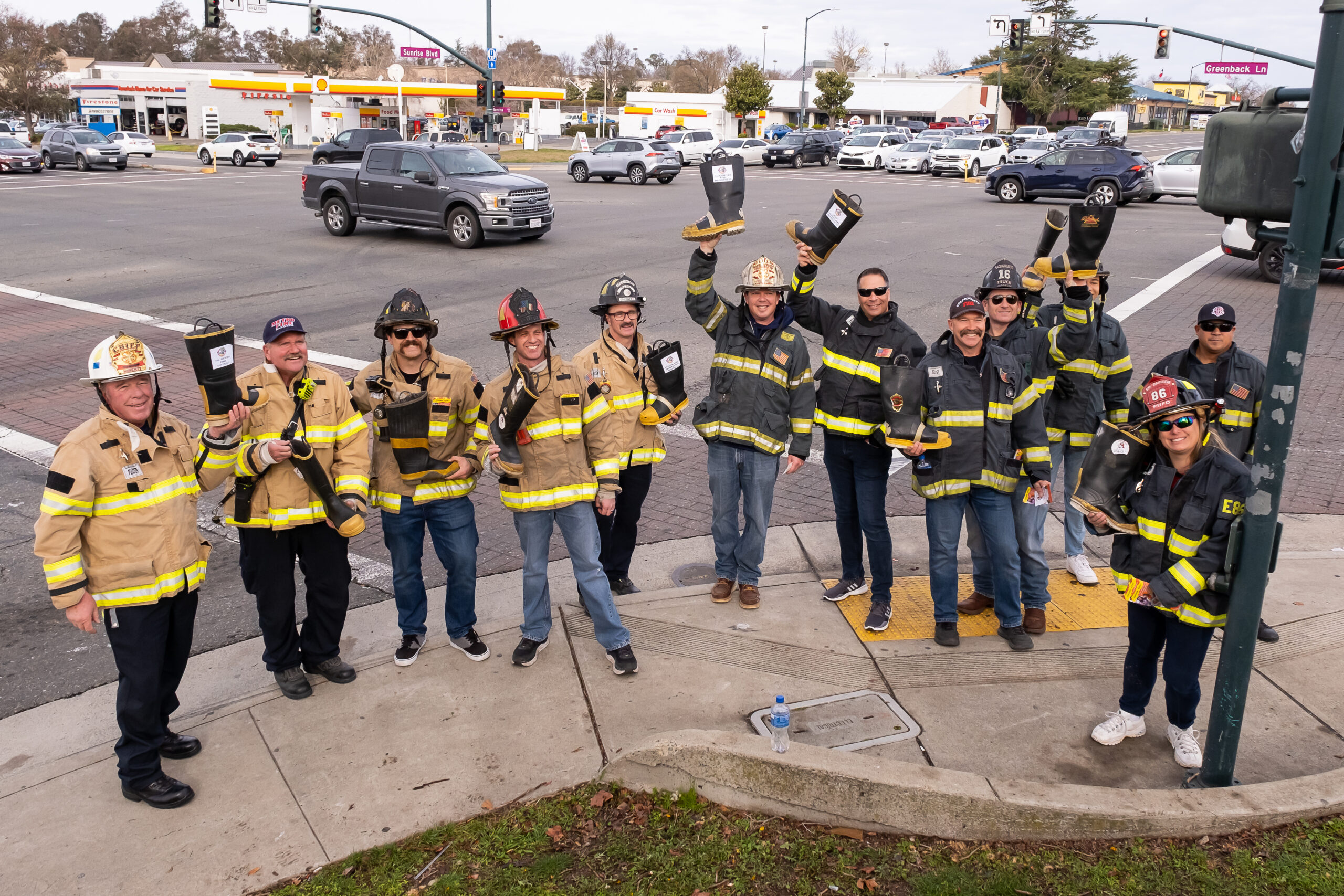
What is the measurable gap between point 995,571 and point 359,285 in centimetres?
1235

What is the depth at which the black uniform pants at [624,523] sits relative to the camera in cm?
571

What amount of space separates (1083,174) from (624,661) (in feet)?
87.2

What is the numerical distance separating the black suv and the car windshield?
1348 centimetres

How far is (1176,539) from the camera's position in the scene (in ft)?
13.2

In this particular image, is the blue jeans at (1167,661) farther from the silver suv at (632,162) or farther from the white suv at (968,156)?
the white suv at (968,156)

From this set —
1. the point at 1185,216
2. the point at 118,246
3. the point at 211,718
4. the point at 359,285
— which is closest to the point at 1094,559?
the point at 211,718

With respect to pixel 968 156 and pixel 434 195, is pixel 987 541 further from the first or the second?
pixel 968 156

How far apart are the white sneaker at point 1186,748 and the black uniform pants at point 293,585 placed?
385 centimetres

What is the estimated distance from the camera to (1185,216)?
86.4 ft

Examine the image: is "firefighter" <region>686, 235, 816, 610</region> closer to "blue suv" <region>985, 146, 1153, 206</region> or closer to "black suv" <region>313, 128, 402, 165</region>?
"blue suv" <region>985, 146, 1153, 206</region>

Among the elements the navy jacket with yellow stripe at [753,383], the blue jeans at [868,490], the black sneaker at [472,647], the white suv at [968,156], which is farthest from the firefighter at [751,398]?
the white suv at [968,156]

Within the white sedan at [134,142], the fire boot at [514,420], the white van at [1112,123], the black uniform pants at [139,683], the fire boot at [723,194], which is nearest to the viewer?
the black uniform pants at [139,683]

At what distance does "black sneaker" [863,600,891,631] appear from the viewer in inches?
217

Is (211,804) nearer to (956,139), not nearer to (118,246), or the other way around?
(118,246)
